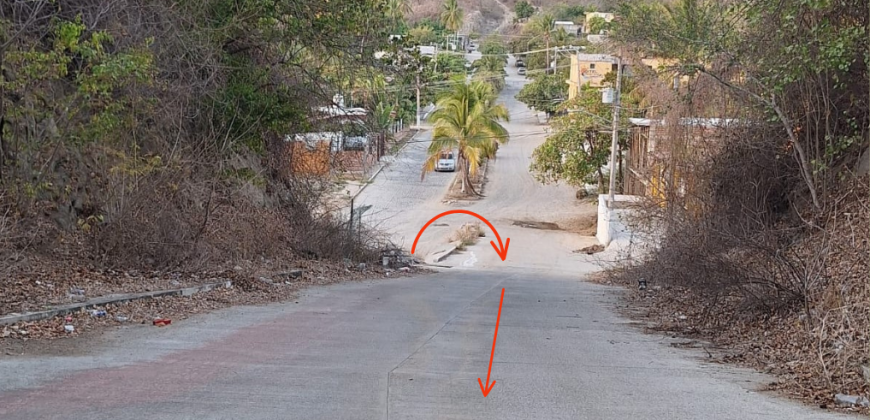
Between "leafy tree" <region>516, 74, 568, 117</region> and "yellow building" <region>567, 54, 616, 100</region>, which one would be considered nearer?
"yellow building" <region>567, 54, 616, 100</region>

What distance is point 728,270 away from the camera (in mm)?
13336

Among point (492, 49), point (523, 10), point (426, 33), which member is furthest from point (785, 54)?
point (523, 10)

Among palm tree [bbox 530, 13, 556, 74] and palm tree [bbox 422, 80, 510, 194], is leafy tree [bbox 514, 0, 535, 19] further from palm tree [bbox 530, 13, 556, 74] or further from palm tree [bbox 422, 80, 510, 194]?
palm tree [bbox 422, 80, 510, 194]

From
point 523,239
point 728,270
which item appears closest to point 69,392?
point 728,270

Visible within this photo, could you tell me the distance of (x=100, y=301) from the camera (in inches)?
488

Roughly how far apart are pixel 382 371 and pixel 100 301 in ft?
16.3

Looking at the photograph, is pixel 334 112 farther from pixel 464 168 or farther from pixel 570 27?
pixel 570 27

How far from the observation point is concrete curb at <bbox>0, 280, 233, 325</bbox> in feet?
35.0

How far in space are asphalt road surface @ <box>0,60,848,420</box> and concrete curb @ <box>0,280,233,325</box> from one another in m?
0.82

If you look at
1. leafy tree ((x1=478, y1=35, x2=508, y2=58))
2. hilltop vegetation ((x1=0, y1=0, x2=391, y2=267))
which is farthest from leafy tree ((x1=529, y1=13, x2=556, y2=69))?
hilltop vegetation ((x1=0, y1=0, x2=391, y2=267))

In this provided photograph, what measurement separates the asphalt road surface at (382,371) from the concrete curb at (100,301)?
2.69 ft

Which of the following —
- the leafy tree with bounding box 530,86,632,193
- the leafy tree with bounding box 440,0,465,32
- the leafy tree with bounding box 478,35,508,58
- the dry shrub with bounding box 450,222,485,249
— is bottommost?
the dry shrub with bounding box 450,222,485,249

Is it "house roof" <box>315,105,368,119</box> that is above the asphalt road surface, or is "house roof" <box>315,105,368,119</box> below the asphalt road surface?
above

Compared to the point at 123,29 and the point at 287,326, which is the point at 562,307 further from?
the point at 123,29
